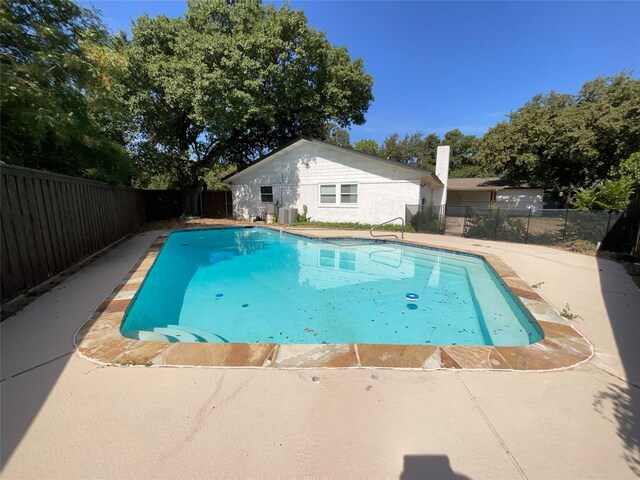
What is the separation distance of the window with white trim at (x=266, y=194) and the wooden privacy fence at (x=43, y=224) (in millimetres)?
9522

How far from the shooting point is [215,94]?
12484 millimetres

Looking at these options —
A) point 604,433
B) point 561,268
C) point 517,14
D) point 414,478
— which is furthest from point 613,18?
point 414,478

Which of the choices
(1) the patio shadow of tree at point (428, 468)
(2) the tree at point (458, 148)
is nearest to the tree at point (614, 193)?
(1) the patio shadow of tree at point (428, 468)

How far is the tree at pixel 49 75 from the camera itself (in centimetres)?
482

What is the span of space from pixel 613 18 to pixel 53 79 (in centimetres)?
1517

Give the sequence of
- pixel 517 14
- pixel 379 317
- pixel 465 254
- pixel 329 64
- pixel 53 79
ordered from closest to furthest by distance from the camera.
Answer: pixel 379 317
pixel 53 79
pixel 465 254
pixel 517 14
pixel 329 64

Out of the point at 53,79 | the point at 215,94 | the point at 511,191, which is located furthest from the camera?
the point at 511,191

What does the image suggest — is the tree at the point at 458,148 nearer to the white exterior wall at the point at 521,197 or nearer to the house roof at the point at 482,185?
the house roof at the point at 482,185

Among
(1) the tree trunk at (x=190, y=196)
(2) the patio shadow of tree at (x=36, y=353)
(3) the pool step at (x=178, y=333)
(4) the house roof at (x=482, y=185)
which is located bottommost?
(3) the pool step at (x=178, y=333)

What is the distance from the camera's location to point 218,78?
1202 cm

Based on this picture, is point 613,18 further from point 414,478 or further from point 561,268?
point 414,478

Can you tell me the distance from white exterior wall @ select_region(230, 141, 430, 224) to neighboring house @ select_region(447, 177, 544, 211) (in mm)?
11350

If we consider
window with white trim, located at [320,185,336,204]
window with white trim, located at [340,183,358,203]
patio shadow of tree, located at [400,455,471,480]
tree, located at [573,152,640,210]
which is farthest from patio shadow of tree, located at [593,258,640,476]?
window with white trim, located at [320,185,336,204]

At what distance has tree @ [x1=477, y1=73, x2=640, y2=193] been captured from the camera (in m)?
16.6
